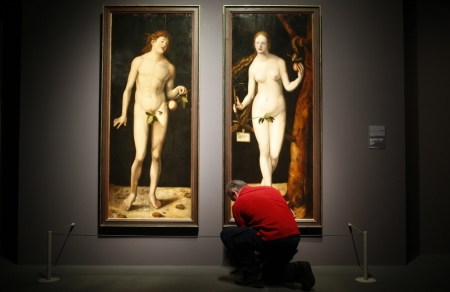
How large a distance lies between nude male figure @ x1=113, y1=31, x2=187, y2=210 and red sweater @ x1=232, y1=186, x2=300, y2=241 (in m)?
1.10

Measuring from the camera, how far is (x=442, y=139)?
19.1 feet

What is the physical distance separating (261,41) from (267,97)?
60cm

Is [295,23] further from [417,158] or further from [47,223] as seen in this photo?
[47,223]

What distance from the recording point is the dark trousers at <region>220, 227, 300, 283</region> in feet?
14.9

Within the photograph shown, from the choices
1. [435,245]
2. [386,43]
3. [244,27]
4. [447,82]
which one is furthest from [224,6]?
[435,245]

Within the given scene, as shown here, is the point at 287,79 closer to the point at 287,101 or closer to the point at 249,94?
the point at 287,101

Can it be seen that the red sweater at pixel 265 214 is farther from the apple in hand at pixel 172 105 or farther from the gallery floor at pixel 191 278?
the apple in hand at pixel 172 105

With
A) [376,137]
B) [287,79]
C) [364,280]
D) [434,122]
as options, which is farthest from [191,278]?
[434,122]

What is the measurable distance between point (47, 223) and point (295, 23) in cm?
344

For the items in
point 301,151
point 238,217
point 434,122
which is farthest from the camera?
point 434,122

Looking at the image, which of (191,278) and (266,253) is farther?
(191,278)

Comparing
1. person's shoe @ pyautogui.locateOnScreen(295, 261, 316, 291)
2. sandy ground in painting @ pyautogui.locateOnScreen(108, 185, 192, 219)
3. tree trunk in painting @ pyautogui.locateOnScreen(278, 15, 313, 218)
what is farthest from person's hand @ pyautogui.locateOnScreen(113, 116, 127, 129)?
person's shoe @ pyautogui.locateOnScreen(295, 261, 316, 291)

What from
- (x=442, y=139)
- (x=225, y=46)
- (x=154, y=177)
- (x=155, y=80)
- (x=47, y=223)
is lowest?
(x=47, y=223)

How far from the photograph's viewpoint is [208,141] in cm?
537
